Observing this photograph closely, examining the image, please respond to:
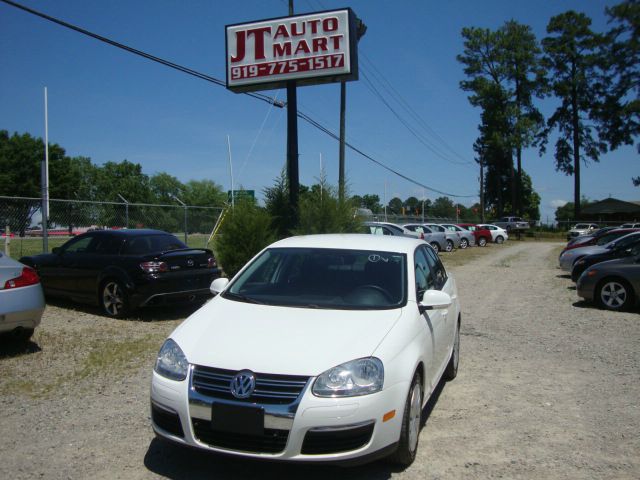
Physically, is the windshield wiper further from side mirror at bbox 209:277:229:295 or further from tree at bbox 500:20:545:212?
tree at bbox 500:20:545:212

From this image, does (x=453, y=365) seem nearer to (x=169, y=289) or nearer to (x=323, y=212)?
(x=169, y=289)

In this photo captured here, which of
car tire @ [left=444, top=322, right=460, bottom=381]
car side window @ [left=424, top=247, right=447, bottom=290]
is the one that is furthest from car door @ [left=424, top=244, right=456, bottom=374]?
car tire @ [left=444, top=322, right=460, bottom=381]

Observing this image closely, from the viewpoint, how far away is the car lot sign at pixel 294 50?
1500cm

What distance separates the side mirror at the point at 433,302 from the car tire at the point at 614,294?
7614mm

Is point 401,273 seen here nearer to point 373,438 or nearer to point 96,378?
point 373,438

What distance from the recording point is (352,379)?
3.41 m

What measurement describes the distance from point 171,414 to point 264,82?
13185 mm

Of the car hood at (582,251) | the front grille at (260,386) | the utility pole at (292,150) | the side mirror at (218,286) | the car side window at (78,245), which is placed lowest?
the front grille at (260,386)

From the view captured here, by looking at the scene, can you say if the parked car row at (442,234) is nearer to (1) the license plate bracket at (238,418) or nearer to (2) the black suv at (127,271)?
(2) the black suv at (127,271)

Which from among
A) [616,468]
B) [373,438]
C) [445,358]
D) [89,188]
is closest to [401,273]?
[445,358]

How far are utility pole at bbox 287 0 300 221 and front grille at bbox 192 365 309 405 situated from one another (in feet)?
37.0

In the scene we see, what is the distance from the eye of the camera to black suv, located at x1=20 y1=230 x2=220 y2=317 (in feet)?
28.8

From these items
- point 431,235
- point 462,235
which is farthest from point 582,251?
point 462,235

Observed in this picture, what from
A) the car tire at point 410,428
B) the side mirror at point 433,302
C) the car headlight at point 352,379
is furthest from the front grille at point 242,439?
the side mirror at point 433,302
